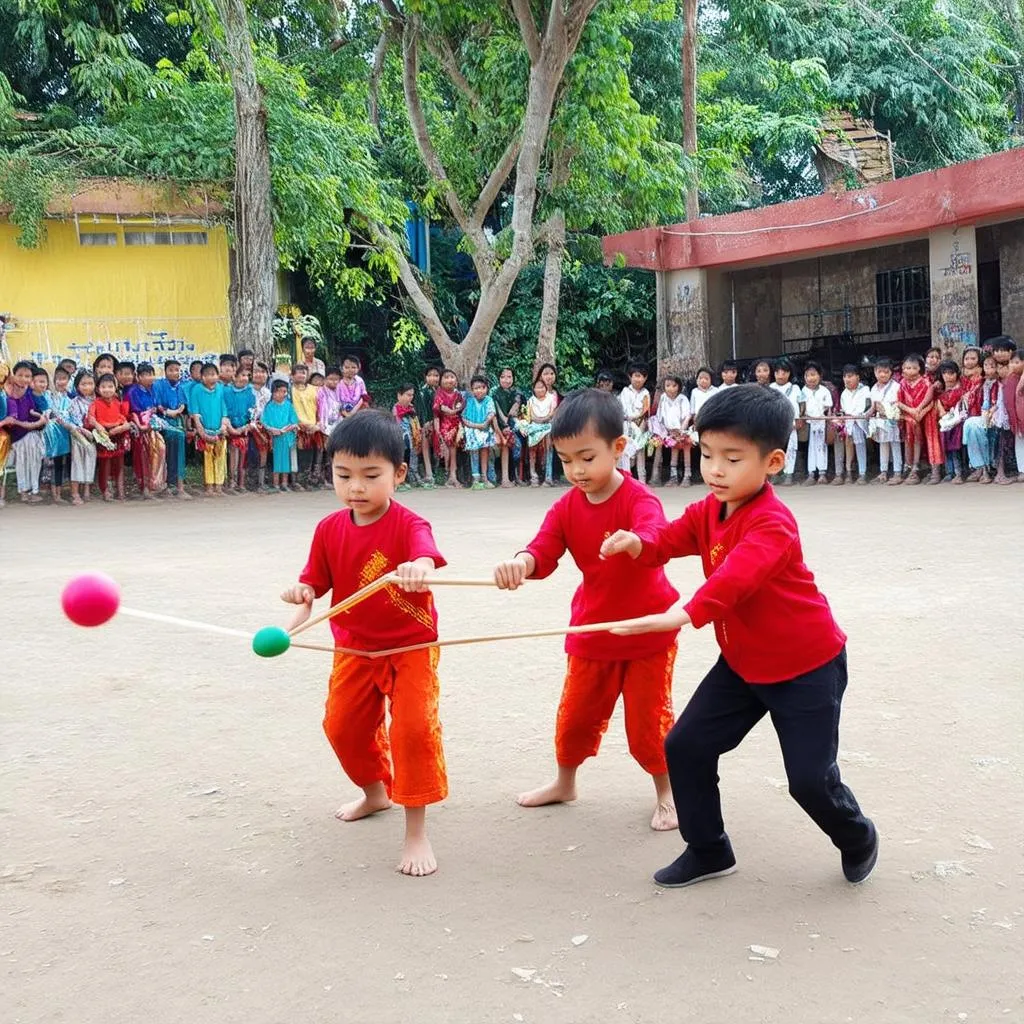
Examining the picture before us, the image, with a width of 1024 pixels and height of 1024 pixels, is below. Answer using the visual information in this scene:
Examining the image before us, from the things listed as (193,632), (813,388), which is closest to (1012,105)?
(813,388)

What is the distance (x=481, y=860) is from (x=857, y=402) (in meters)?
11.4

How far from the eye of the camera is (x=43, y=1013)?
2.35 m

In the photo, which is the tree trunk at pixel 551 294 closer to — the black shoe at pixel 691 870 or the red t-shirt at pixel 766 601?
the red t-shirt at pixel 766 601

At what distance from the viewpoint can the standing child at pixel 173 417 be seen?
13.4 meters

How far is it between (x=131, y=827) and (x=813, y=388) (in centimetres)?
1182

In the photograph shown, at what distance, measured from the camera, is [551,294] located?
1647 cm

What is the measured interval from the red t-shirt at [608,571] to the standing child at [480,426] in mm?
11049

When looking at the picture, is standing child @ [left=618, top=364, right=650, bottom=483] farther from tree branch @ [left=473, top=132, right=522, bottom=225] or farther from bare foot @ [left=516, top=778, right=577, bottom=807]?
bare foot @ [left=516, top=778, right=577, bottom=807]

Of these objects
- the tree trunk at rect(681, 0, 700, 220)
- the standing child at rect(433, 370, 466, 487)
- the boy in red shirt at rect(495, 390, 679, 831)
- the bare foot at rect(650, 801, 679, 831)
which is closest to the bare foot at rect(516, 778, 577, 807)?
the boy in red shirt at rect(495, 390, 679, 831)

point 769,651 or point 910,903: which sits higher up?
point 769,651

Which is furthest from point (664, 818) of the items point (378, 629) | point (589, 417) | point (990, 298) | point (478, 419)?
point (990, 298)

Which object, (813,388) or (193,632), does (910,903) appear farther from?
(813,388)

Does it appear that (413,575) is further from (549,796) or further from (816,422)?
(816,422)

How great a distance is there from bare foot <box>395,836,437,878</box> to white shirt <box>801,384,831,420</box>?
1144 cm
